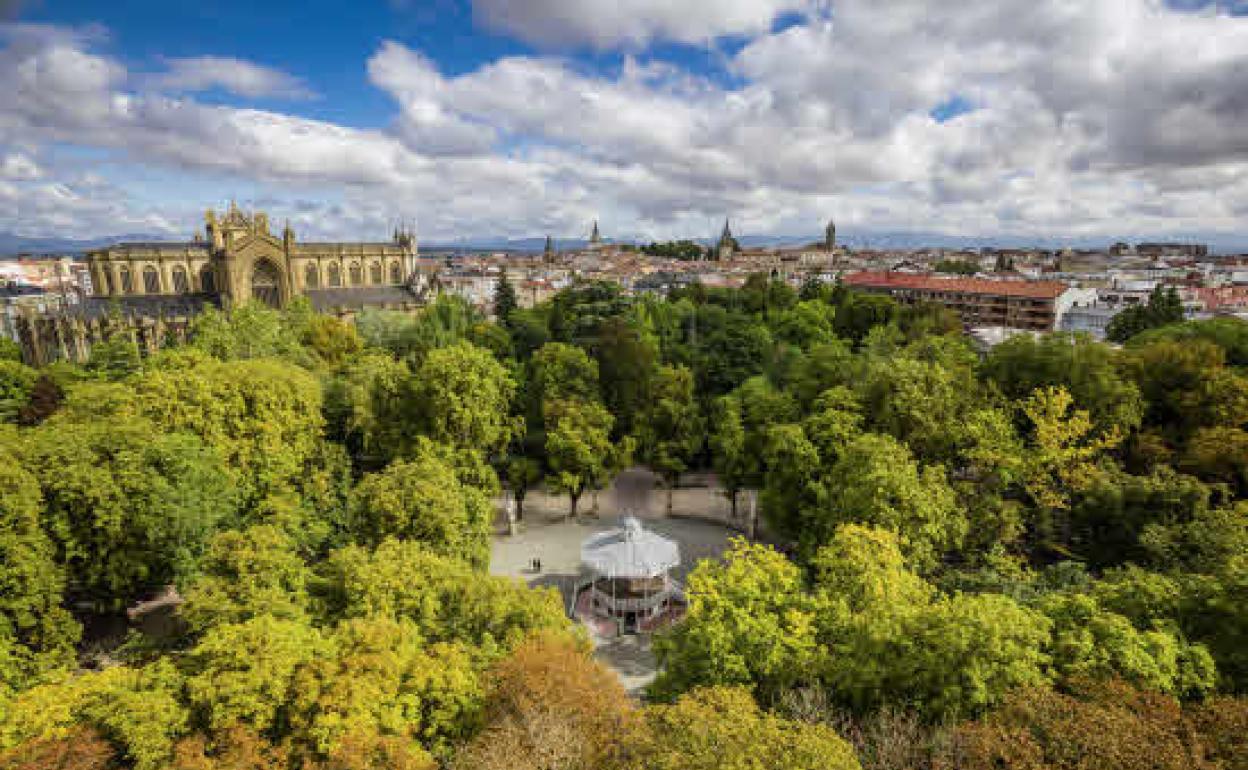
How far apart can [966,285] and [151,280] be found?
94937 millimetres

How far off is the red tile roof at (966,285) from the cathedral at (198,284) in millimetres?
66837

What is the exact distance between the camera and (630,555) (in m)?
22.2

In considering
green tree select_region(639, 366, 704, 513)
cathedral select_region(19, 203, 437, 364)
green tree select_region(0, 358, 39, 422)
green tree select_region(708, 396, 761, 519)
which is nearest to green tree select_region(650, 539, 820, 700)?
green tree select_region(708, 396, 761, 519)

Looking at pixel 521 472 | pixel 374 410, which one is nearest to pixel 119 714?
pixel 374 410

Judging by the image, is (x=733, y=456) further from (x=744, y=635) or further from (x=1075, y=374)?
(x=744, y=635)

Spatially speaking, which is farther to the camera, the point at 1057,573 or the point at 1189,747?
the point at 1057,573

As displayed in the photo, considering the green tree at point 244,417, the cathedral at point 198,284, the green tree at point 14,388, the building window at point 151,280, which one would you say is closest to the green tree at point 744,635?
the green tree at point 244,417

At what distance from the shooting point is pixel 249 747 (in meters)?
10.3

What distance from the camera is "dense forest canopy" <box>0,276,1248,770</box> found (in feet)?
33.5

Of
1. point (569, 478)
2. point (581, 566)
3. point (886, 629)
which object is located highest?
point (886, 629)

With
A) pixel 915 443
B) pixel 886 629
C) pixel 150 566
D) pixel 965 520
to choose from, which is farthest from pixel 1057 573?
pixel 150 566

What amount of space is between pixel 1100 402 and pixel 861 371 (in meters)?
8.72

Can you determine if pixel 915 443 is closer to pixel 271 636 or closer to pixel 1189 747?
pixel 1189 747

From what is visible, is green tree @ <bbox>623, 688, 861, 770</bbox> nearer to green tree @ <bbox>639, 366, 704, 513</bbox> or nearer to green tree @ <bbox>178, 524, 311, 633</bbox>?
green tree @ <bbox>178, 524, 311, 633</bbox>
